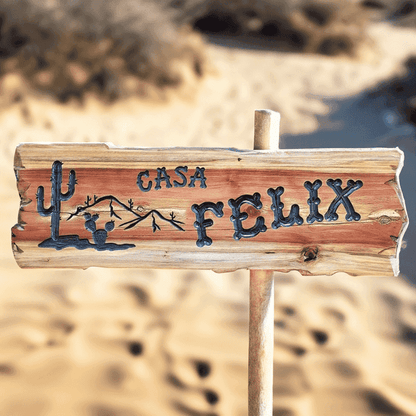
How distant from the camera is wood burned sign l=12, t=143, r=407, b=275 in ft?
3.23

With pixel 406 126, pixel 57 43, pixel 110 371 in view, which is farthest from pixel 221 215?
pixel 57 43

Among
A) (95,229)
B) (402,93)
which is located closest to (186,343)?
(95,229)

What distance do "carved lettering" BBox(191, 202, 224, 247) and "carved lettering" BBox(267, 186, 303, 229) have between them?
0.13 metres

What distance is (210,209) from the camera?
1008mm

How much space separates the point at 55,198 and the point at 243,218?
49 cm

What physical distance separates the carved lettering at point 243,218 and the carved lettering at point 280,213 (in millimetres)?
32

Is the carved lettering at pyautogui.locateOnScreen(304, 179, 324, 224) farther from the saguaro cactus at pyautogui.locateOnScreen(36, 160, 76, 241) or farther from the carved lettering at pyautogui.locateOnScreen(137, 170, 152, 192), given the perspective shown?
the saguaro cactus at pyautogui.locateOnScreen(36, 160, 76, 241)

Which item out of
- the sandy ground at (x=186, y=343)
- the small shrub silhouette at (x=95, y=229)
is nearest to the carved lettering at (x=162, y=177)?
the small shrub silhouette at (x=95, y=229)

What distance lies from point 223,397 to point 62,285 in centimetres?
116

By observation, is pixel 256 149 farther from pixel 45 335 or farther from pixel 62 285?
pixel 62 285

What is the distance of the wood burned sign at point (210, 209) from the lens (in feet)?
3.23

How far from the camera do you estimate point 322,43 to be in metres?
4.41

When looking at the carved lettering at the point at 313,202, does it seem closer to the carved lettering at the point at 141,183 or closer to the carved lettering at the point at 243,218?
the carved lettering at the point at 243,218

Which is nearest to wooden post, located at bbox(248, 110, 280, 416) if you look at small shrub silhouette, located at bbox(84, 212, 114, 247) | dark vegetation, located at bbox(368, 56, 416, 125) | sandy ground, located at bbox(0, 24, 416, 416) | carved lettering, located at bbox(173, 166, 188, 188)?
carved lettering, located at bbox(173, 166, 188, 188)
